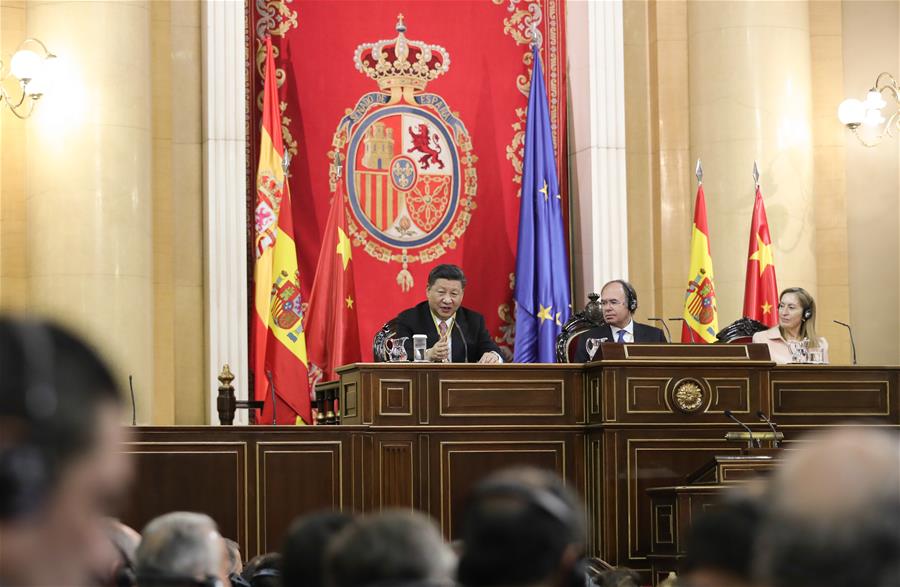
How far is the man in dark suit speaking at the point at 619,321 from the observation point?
30.9ft

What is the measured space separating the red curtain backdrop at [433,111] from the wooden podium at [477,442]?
305 centimetres

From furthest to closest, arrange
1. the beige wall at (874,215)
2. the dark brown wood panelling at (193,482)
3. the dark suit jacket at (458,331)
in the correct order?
the beige wall at (874,215) → the dark suit jacket at (458,331) → the dark brown wood panelling at (193,482)

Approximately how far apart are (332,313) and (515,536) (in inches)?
358

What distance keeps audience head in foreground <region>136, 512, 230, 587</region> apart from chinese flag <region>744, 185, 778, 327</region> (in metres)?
9.38

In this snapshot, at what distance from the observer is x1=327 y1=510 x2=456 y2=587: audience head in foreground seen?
179 cm

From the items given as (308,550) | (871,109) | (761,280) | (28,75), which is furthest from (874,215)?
(308,550)

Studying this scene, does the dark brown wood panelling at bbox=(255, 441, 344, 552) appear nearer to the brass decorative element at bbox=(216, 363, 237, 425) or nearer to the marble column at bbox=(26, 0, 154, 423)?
the brass decorative element at bbox=(216, 363, 237, 425)

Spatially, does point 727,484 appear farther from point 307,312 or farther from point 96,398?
point 96,398

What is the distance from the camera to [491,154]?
12438mm

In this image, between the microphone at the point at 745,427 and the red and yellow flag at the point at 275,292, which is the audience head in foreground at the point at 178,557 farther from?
the red and yellow flag at the point at 275,292

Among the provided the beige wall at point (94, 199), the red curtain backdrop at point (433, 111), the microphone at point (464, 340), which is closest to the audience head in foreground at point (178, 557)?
the microphone at point (464, 340)

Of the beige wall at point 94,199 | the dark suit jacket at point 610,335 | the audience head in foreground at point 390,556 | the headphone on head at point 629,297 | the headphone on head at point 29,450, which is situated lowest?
the audience head in foreground at point 390,556

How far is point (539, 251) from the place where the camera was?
1163 cm

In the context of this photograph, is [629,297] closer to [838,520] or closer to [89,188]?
[89,188]
